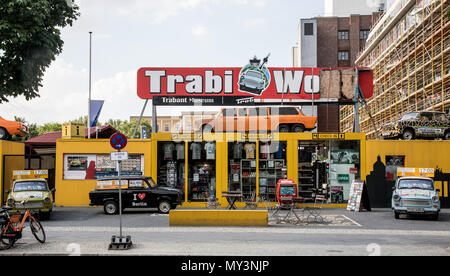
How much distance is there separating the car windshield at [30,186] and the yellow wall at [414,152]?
49.7 ft

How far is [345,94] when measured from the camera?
972 inches

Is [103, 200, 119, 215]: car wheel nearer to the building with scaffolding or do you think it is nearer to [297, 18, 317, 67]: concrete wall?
the building with scaffolding

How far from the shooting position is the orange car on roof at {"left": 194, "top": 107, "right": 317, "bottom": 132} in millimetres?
23625

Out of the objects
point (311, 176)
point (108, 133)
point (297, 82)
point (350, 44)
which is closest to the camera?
point (311, 176)

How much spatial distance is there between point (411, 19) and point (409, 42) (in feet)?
9.45

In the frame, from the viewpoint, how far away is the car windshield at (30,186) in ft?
58.9

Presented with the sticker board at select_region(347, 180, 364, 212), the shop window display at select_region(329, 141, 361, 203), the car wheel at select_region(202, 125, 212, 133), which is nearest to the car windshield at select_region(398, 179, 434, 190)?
the sticker board at select_region(347, 180, 364, 212)

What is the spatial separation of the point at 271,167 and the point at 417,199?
724 cm

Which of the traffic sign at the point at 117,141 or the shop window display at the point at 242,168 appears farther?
the shop window display at the point at 242,168

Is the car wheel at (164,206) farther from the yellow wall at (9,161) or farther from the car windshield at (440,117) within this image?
the car windshield at (440,117)

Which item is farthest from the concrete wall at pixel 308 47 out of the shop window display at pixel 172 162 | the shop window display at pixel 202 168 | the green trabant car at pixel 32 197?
the green trabant car at pixel 32 197
